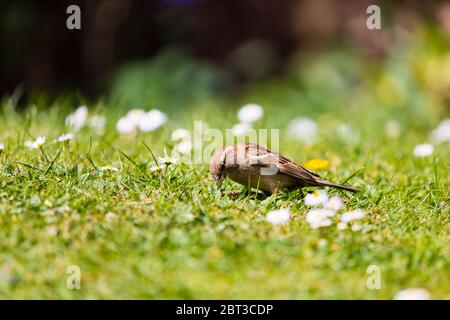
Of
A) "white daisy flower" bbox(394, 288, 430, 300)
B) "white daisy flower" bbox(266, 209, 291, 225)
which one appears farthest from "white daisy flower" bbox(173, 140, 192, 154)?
"white daisy flower" bbox(394, 288, 430, 300)

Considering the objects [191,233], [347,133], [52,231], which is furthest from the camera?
[347,133]

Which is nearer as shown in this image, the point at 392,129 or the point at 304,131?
the point at 304,131

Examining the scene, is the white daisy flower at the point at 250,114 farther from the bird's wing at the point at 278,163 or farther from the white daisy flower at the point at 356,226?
the white daisy flower at the point at 356,226

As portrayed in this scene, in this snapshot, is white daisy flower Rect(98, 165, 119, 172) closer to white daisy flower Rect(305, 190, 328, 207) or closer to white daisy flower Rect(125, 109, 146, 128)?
white daisy flower Rect(305, 190, 328, 207)

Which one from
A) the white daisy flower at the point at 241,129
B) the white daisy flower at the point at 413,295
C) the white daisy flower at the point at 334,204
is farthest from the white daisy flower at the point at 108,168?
the white daisy flower at the point at 413,295

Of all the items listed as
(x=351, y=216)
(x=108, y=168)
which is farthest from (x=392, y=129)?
(x=108, y=168)

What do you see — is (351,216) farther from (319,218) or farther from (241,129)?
(241,129)
